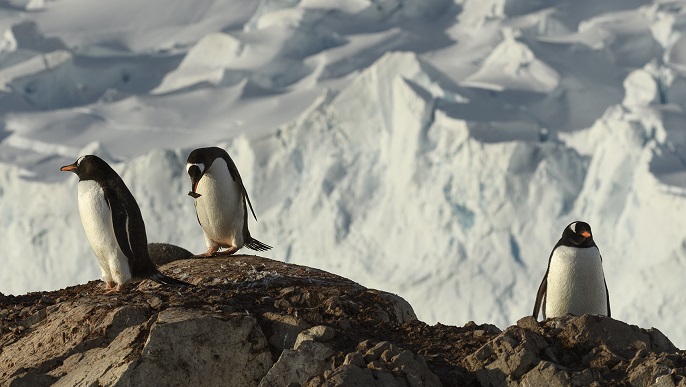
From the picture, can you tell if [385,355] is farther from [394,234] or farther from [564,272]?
[394,234]

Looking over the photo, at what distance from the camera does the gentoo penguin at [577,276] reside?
Answer: 27.2ft

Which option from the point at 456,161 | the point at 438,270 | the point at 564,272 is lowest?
the point at 438,270

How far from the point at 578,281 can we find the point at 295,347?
2812mm

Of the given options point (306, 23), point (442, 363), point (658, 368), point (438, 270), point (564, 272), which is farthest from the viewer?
point (306, 23)

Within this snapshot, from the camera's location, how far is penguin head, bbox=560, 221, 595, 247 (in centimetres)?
828

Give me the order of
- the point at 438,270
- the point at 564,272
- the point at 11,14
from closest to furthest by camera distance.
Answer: the point at 564,272, the point at 438,270, the point at 11,14

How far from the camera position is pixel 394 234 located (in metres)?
25.5

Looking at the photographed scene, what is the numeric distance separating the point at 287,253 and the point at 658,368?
66.5 ft

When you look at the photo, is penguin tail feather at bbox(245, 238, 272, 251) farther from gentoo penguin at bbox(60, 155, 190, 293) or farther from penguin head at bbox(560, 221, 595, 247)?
penguin head at bbox(560, 221, 595, 247)

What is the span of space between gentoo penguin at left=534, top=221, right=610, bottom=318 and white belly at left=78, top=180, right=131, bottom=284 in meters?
2.77

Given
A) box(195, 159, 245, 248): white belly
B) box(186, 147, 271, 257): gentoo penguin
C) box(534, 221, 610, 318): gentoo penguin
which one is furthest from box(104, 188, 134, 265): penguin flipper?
box(534, 221, 610, 318): gentoo penguin

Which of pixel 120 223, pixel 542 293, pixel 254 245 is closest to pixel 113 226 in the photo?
pixel 120 223

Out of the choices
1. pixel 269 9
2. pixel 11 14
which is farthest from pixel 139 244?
pixel 11 14

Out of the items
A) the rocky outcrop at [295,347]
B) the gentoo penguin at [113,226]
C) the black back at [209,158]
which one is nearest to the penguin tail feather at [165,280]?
the gentoo penguin at [113,226]
